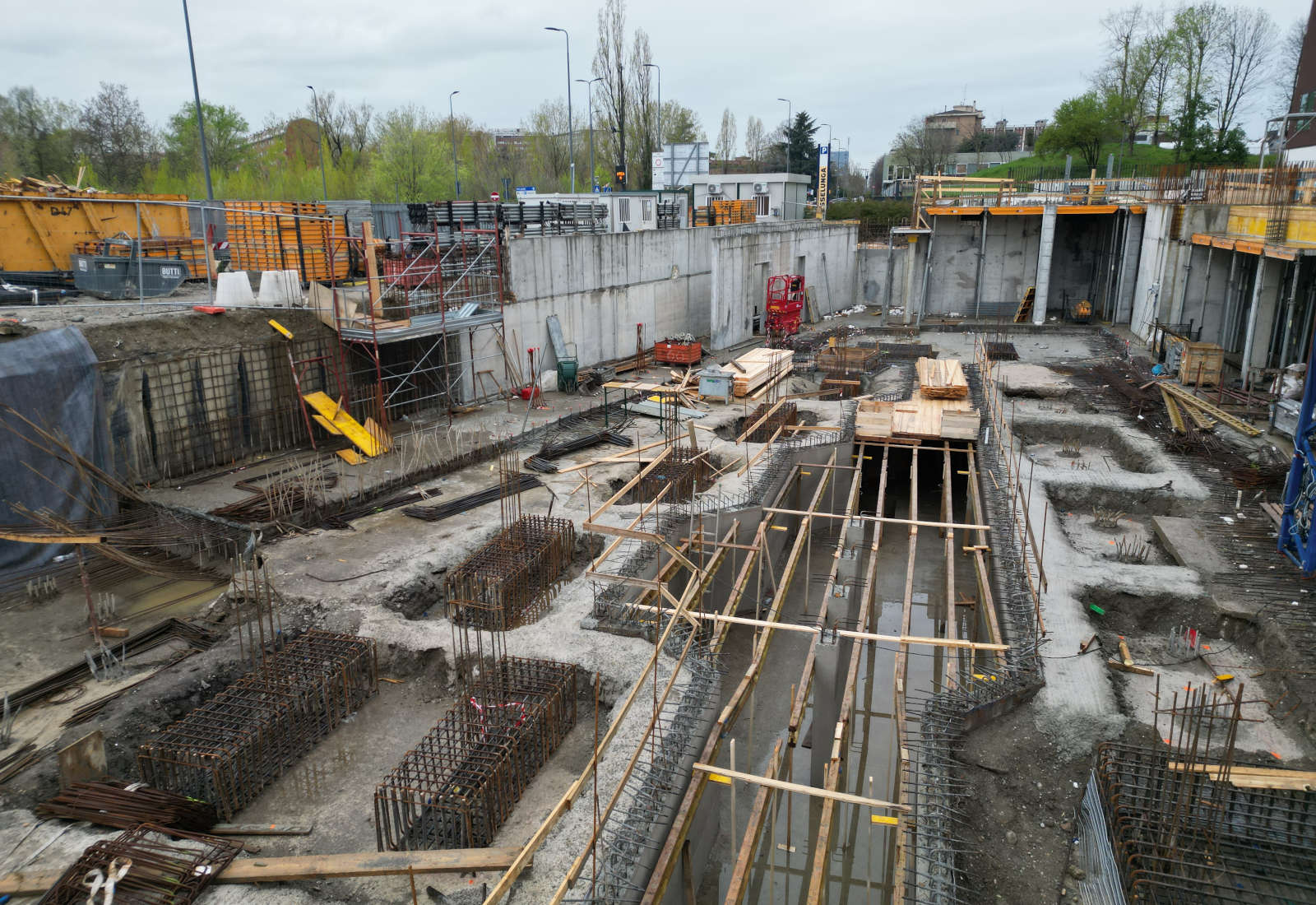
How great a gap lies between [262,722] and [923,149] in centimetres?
7533

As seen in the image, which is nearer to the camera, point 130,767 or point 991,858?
point 991,858

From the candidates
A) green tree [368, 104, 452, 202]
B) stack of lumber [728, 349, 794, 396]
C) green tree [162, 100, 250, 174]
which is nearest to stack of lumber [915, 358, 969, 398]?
stack of lumber [728, 349, 794, 396]

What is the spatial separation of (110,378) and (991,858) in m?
14.2

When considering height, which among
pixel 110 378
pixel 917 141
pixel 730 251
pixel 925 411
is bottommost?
pixel 925 411

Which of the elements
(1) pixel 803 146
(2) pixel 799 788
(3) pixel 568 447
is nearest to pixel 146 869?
(2) pixel 799 788

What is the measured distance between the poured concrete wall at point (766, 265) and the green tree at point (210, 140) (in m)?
34.8

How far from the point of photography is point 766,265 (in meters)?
31.4

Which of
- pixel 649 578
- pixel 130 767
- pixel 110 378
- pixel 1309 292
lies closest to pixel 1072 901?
pixel 649 578

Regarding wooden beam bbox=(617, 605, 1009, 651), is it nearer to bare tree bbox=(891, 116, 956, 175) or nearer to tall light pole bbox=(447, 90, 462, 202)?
tall light pole bbox=(447, 90, 462, 202)

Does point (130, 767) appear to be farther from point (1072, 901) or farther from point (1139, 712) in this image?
point (1139, 712)

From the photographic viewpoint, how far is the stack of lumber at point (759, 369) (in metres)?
20.0

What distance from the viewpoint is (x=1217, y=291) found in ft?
79.4

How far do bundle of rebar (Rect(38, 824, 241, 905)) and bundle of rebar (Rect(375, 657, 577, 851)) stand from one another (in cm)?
131

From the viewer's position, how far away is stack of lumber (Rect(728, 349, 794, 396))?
20016 mm
